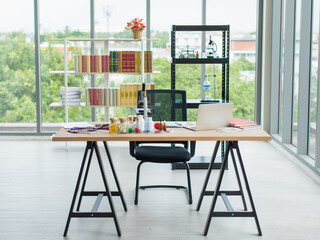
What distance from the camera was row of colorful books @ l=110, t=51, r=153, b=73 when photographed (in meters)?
6.69

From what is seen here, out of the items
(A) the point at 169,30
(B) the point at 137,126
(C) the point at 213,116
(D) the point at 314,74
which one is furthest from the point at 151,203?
(A) the point at 169,30

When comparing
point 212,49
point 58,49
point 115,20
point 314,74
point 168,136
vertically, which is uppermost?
point 115,20

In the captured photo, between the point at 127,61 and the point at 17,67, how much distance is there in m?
1.95

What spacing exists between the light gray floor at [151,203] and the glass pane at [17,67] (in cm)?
139

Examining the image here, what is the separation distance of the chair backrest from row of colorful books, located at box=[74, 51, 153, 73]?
1.90 metres

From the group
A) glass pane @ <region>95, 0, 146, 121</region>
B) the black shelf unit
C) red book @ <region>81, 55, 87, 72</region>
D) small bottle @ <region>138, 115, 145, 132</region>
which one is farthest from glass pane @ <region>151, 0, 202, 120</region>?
small bottle @ <region>138, 115, 145, 132</region>

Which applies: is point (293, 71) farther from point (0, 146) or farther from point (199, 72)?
point (0, 146)

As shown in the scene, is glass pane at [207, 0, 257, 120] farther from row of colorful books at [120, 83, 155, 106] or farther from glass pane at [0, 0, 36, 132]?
glass pane at [0, 0, 36, 132]

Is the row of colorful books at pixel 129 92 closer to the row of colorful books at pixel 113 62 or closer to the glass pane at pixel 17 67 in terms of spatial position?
the row of colorful books at pixel 113 62

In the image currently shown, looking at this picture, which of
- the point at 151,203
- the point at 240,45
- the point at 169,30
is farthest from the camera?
the point at 240,45

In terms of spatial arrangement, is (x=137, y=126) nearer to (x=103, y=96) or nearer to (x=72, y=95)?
(x=103, y=96)

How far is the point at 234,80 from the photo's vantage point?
25.1 ft

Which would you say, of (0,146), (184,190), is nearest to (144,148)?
(184,190)

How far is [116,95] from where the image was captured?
6.86 metres
